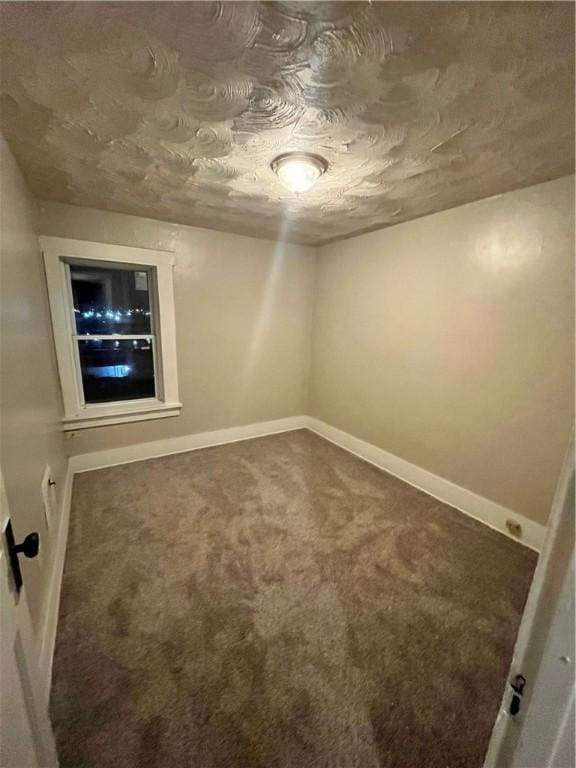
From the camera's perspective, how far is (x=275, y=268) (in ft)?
11.1

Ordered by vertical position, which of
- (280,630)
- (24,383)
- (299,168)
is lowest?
(280,630)

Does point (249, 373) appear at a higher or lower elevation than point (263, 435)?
higher

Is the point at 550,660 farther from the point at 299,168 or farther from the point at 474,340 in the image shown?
the point at 474,340

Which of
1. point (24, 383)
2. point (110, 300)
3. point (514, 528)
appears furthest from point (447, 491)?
point (110, 300)

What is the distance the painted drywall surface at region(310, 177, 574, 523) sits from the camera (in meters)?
1.82

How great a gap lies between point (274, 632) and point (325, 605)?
0.28 meters

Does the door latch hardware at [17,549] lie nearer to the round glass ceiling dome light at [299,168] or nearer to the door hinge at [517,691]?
the door hinge at [517,691]

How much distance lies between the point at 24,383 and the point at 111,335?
1.54 meters

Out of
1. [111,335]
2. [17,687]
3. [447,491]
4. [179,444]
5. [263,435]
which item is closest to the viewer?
[17,687]

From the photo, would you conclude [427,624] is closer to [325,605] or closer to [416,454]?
[325,605]

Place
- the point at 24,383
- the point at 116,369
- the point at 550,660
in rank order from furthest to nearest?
1. the point at 116,369
2. the point at 24,383
3. the point at 550,660

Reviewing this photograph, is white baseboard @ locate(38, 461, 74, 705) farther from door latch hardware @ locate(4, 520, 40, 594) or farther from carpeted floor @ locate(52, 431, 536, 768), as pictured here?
door latch hardware @ locate(4, 520, 40, 594)

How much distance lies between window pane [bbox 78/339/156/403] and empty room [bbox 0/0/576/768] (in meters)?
0.04

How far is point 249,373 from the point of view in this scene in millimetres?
3459
